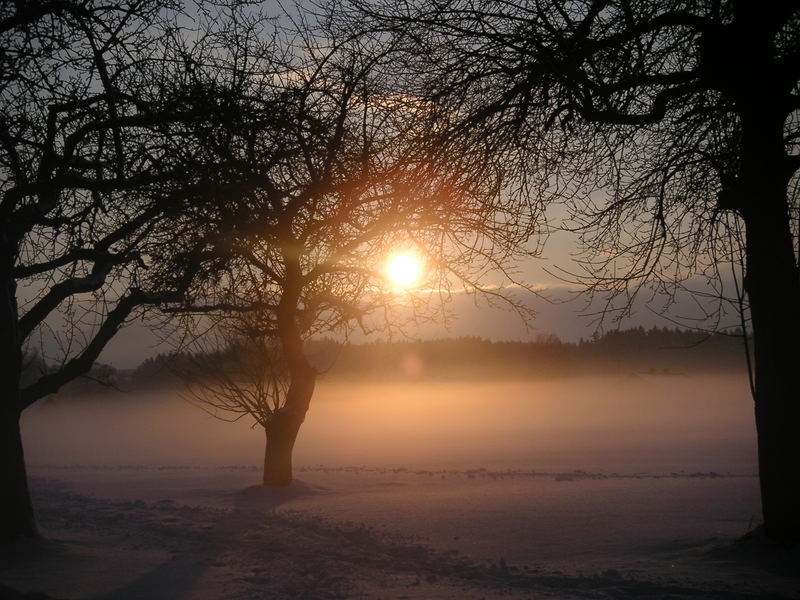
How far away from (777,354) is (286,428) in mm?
10185

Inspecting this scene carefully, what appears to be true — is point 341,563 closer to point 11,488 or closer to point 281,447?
point 11,488

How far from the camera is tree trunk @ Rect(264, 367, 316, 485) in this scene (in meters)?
15.6

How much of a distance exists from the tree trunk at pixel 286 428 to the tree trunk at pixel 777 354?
9.43 m

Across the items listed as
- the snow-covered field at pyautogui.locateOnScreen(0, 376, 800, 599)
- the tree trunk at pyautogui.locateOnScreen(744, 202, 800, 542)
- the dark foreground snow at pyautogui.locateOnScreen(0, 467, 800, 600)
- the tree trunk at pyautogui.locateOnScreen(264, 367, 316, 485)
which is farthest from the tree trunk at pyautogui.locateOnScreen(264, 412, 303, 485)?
the tree trunk at pyautogui.locateOnScreen(744, 202, 800, 542)

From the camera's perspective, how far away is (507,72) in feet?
24.9

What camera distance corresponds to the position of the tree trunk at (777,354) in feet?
24.6

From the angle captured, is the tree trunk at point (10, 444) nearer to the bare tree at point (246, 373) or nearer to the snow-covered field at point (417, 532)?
the snow-covered field at point (417, 532)

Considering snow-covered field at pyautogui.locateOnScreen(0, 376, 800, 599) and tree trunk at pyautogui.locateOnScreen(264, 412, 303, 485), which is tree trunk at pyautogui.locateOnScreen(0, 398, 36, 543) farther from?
tree trunk at pyautogui.locateOnScreen(264, 412, 303, 485)

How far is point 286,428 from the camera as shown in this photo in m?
15.8

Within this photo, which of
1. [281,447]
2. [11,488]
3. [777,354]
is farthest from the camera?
[281,447]

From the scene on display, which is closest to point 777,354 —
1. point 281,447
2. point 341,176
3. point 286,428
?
point 341,176

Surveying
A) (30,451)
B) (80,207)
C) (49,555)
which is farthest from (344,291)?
(30,451)

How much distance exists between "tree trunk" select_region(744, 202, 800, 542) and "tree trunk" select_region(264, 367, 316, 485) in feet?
30.9

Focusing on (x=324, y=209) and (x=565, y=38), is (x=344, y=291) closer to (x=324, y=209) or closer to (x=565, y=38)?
(x=324, y=209)
